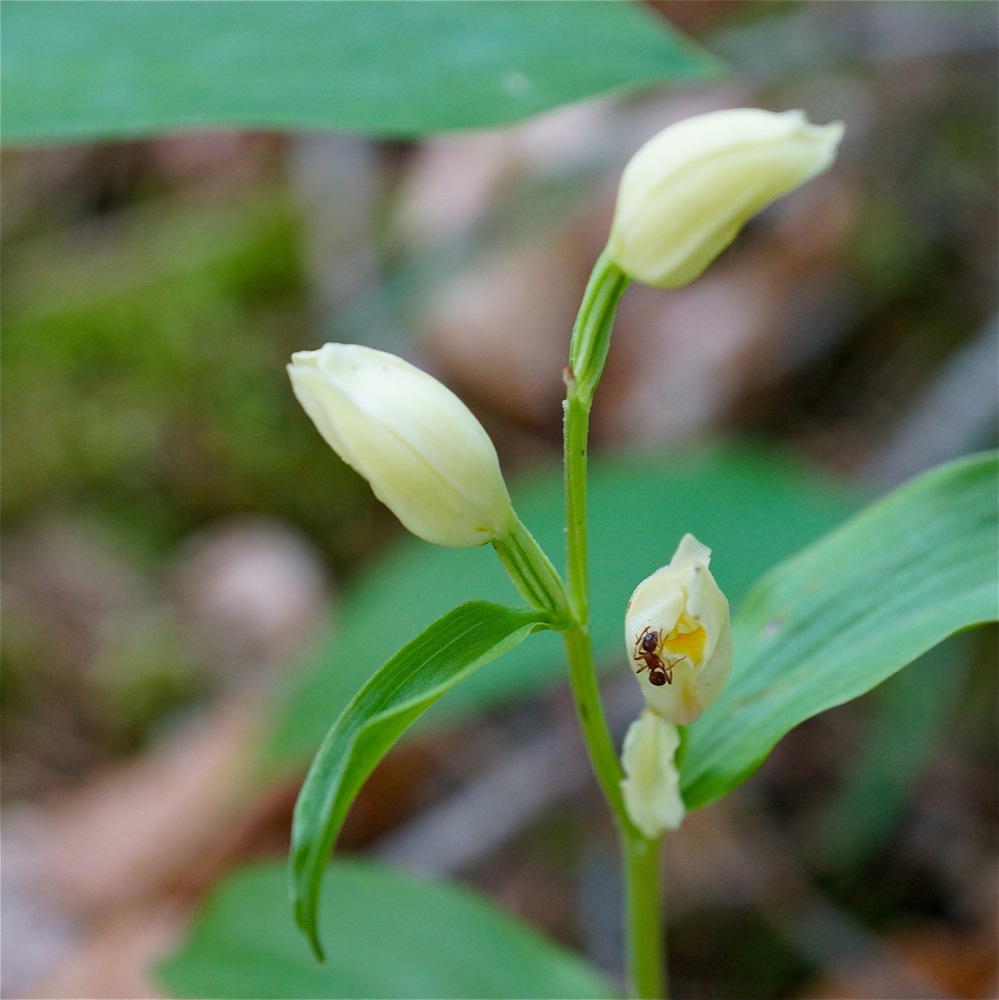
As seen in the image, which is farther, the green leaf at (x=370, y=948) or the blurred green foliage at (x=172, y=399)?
the blurred green foliage at (x=172, y=399)

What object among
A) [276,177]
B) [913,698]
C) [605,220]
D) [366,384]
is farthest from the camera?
[276,177]

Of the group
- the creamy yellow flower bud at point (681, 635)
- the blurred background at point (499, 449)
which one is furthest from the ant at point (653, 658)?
the blurred background at point (499, 449)

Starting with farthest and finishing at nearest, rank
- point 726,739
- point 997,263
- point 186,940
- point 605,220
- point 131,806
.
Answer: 1. point 605,220
2. point 997,263
3. point 131,806
4. point 186,940
5. point 726,739

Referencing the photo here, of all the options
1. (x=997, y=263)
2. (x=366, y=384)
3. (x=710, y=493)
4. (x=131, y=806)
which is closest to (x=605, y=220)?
(x=997, y=263)

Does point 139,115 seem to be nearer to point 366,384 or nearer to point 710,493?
point 366,384

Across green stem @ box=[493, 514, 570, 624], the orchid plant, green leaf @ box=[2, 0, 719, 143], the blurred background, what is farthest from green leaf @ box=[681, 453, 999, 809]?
the blurred background

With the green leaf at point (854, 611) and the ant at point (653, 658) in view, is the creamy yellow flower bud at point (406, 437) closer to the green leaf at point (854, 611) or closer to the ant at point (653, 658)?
the ant at point (653, 658)
